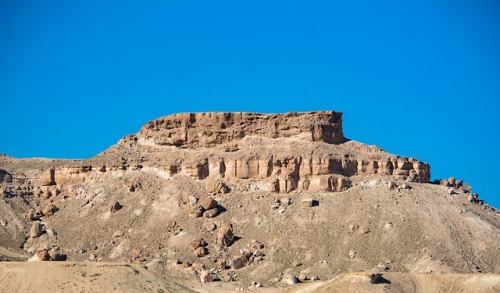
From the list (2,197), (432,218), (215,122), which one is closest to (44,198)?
(2,197)

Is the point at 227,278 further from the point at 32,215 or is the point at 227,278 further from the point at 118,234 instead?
the point at 32,215

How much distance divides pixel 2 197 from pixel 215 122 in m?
23.6

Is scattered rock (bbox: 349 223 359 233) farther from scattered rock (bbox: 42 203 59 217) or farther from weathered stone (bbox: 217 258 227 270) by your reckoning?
scattered rock (bbox: 42 203 59 217)

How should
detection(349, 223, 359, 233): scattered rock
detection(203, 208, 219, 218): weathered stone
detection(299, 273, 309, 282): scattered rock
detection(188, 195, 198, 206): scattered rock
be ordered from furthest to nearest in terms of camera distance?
detection(188, 195, 198, 206): scattered rock
detection(203, 208, 219, 218): weathered stone
detection(349, 223, 359, 233): scattered rock
detection(299, 273, 309, 282): scattered rock

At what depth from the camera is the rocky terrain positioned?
271ft

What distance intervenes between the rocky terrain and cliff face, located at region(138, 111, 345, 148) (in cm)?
13

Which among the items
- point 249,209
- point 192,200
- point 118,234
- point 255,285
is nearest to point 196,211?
point 192,200

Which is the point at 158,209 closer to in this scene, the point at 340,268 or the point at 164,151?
the point at 164,151

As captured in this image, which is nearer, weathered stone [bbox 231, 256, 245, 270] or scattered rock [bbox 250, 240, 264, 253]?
weathered stone [bbox 231, 256, 245, 270]

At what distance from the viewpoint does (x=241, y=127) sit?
328ft

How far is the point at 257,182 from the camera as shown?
94.7 metres

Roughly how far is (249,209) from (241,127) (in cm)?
1152

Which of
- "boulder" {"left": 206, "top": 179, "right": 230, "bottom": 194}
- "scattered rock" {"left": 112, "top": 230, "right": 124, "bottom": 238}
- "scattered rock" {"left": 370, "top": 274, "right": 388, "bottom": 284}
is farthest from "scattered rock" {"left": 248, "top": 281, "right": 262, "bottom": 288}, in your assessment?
"scattered rock" {"left": 112, "top": 230, "right": 124, "bottom": 238}

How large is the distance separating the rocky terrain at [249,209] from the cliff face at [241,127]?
0.41 ft
